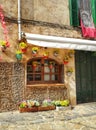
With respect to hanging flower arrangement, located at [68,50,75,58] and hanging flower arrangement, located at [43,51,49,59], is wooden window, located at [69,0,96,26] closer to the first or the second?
hanging flower arrangement, located at [68,50,75,58]

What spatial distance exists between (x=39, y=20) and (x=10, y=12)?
4.86ft

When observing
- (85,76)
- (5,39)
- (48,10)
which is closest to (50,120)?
(5,39)

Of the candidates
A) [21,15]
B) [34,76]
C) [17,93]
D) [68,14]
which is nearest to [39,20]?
[21,15]

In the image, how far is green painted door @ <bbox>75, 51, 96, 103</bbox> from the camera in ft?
39.3

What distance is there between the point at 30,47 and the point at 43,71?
4.57 feet

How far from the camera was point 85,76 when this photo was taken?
12266mm

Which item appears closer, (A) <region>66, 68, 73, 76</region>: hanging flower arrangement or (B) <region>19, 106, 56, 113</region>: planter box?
(B) <region>19, 106, 56, 113</region>: planter box

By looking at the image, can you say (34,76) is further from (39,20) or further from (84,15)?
(84,15)

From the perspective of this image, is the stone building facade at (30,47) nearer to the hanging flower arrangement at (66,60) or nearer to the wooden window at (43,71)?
the hanging flower arrangement at (66,60)

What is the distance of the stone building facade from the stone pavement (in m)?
0.98

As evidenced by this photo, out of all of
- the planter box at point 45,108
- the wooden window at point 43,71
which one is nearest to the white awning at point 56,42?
the wooden window at point 43,71

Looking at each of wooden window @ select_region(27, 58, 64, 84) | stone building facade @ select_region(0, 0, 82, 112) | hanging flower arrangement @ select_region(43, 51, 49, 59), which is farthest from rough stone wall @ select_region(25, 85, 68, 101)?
hanging flower arrangement @ select_region(43, 51, 49, 59)

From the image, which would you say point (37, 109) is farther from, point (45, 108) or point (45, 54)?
point (45, 54)

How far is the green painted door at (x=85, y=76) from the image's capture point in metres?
12.0
